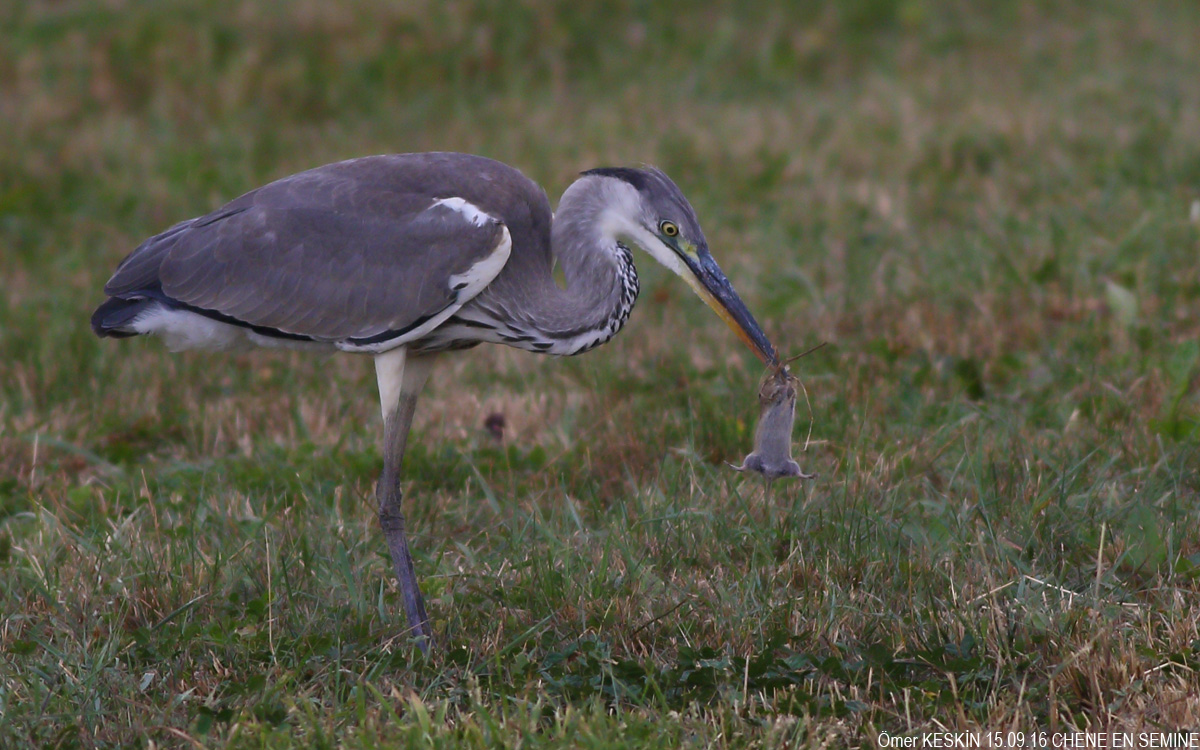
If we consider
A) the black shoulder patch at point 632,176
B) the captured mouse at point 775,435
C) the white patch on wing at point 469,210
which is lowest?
the captured mouse at point 775,435

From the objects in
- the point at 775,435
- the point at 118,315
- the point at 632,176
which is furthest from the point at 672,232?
the point at 118,315

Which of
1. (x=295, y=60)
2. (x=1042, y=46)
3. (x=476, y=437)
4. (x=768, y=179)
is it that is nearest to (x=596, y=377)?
(x=476, y=437)

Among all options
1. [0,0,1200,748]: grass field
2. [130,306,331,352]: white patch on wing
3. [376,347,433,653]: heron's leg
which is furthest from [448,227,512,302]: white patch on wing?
[0,0,1200,748]: grass field

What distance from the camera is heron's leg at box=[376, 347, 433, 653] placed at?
3918mm

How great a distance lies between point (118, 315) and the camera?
14.2ft

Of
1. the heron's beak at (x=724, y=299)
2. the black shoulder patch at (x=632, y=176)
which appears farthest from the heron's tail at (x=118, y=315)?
the heron's beak at (x=724, y=299)

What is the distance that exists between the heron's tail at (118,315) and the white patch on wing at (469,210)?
1.05m

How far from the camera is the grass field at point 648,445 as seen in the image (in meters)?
3.26

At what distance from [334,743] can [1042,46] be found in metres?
9.50

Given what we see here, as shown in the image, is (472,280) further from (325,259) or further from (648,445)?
(648,445)

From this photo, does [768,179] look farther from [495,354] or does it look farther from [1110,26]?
[1110,26]

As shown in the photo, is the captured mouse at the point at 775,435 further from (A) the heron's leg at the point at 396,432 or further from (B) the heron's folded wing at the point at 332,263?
(A) the heron's leg at the point at 396,432

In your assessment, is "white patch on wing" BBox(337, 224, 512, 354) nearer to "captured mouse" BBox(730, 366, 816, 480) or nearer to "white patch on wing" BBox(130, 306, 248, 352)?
"white patch on wing" BBox(130, 306, 248, 352)

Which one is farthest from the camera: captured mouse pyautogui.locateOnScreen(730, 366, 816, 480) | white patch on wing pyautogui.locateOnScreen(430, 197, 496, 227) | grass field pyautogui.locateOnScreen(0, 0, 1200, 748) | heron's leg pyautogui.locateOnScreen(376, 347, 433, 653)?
white patch on wing pyautogui.locateOnScreen(430, 197, 496, 227)
